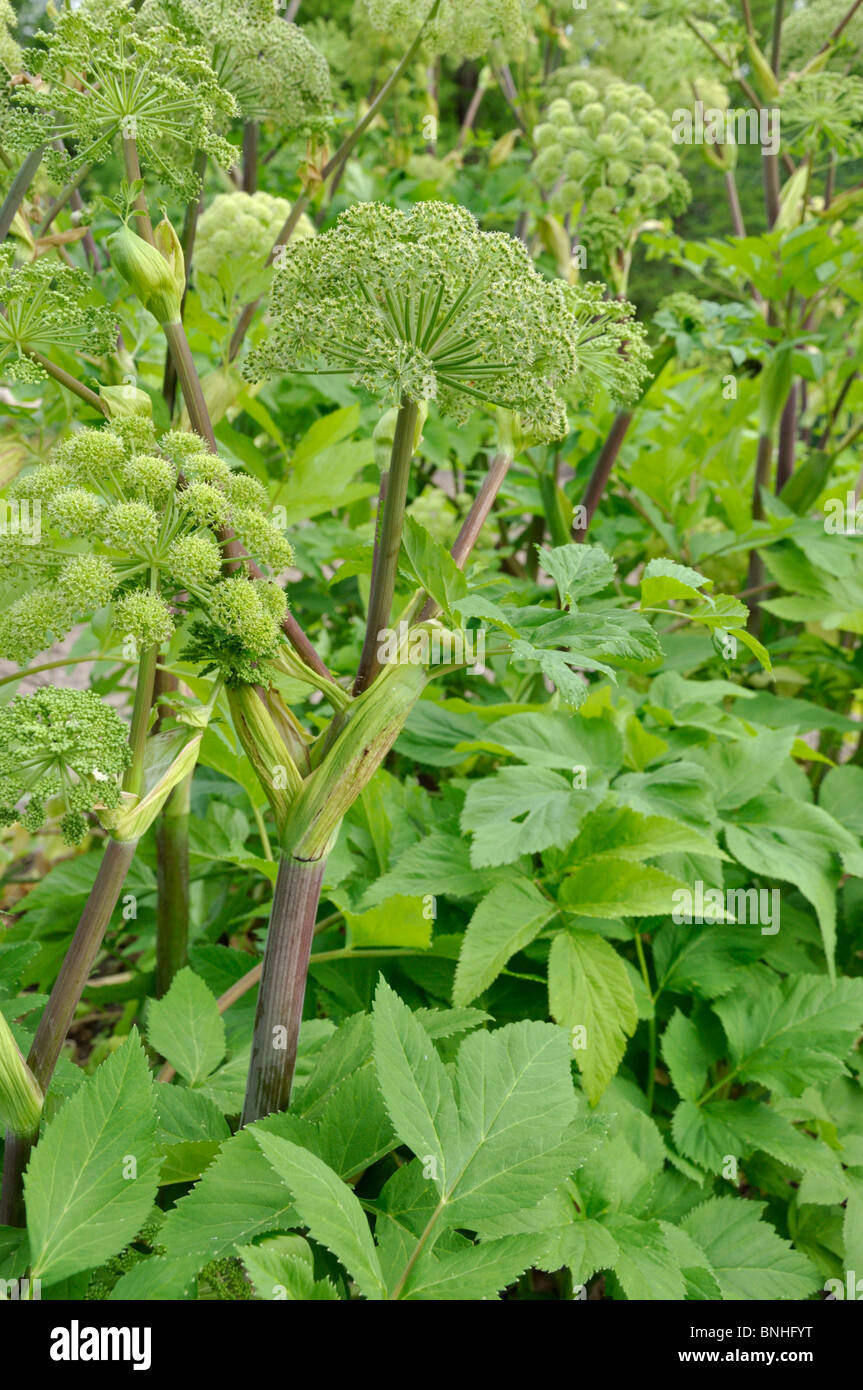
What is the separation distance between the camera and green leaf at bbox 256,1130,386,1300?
0.77 m

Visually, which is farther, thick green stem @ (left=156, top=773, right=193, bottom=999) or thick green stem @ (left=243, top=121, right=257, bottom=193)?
thick green stem @ (left=243, top=121, right=257, bottom=193)

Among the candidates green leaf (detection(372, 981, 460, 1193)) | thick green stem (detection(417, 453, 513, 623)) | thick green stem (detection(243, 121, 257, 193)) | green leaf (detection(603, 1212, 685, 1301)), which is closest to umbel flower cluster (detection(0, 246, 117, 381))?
thick green stem (detection(417, 453, 513, 623))

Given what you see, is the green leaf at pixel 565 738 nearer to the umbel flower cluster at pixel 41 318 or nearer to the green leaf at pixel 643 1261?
the green leaf at pixel 643 1261

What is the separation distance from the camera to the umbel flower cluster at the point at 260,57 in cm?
123

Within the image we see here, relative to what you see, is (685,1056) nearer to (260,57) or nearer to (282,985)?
(282,985)

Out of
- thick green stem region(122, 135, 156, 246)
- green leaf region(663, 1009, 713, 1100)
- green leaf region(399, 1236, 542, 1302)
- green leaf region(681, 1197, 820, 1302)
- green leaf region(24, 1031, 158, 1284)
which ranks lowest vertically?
green leaf region(681, 1197, 820, 1302)

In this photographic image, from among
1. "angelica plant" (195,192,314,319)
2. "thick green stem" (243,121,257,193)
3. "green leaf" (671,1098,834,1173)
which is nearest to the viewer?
"green leaf" (671,1098,834,1173)

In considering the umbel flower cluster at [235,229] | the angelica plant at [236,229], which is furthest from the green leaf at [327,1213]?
the umbel flower cluster at [235,229]

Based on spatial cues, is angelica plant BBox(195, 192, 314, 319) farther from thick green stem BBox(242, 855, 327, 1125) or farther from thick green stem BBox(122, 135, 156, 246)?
thick green stem BBox(242, 855, 327, 1125)

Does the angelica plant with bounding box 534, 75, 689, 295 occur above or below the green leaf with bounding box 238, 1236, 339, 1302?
above

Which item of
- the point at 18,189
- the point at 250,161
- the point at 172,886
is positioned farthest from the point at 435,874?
the point at 250,161

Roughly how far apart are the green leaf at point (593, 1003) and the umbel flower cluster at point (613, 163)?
1.58 meters

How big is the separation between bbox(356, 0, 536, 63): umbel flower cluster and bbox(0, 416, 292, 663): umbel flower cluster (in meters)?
1.11

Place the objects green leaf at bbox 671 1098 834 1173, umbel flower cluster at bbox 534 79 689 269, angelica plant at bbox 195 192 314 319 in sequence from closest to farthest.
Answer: green leaf at bbox 671 1098 834 1173 < angelica plant at bbox 195 192 314 319 < umbel flower cluster at bbox 534 79 689 269
